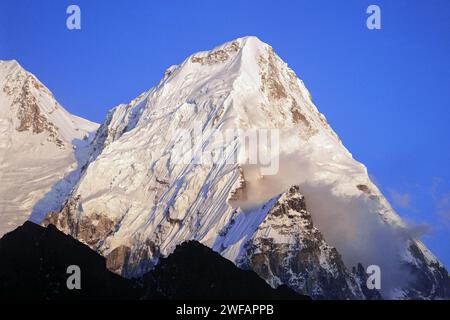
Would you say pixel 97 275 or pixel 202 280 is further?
pixel 202 280

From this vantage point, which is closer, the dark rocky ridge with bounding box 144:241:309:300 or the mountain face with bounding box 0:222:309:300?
the mountain face with bounding box 0:222:309:300

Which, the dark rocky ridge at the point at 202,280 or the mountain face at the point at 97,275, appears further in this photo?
the dark rocky ridge at the point at 202,280

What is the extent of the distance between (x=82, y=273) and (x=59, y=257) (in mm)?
3106

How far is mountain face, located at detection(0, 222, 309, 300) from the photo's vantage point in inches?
5748

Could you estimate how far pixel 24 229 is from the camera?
160 meters

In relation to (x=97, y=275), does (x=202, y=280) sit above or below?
above

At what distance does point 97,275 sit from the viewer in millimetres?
153500

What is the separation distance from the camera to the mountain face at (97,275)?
146000 mm
